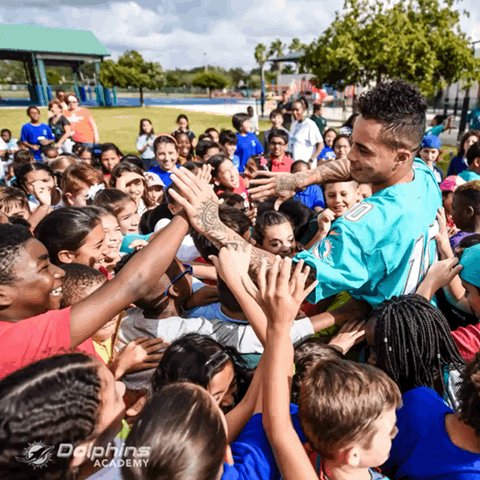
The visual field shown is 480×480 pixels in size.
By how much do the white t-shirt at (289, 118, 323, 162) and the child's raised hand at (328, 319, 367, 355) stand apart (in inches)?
239

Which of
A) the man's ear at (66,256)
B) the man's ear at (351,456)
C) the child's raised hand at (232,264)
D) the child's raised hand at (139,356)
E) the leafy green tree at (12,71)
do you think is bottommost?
the child's raised hand at (139,356)

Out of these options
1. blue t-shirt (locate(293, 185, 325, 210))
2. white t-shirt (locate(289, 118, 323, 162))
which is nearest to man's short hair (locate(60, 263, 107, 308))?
blue t-shirt (locate(293, 185, 325, 210))

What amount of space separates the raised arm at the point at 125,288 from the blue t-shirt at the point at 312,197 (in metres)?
3.59

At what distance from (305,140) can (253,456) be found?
23.4 ft

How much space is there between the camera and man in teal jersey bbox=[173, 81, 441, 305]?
6.01ft

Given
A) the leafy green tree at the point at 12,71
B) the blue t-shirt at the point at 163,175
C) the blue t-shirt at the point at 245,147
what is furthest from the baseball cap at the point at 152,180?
the leafy green tree at the point at 12,71

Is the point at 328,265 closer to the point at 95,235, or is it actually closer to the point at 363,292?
the point at 363,292

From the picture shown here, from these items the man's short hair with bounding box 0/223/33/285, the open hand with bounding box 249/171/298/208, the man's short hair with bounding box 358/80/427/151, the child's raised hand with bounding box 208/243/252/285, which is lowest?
the child's raised hand with bounding box 208/243/252/285

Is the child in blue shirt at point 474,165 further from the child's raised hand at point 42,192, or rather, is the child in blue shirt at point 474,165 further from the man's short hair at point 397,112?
the child's raised hand at point 42,192

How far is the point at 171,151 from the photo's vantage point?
231 inches

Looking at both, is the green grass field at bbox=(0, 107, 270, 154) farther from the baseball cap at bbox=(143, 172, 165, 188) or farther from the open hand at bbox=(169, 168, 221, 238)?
the open hand at bbox=(169, 168, 221, 238)

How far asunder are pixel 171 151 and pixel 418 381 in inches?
191

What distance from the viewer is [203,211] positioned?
2.05m

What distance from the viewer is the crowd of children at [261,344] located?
1.20m
